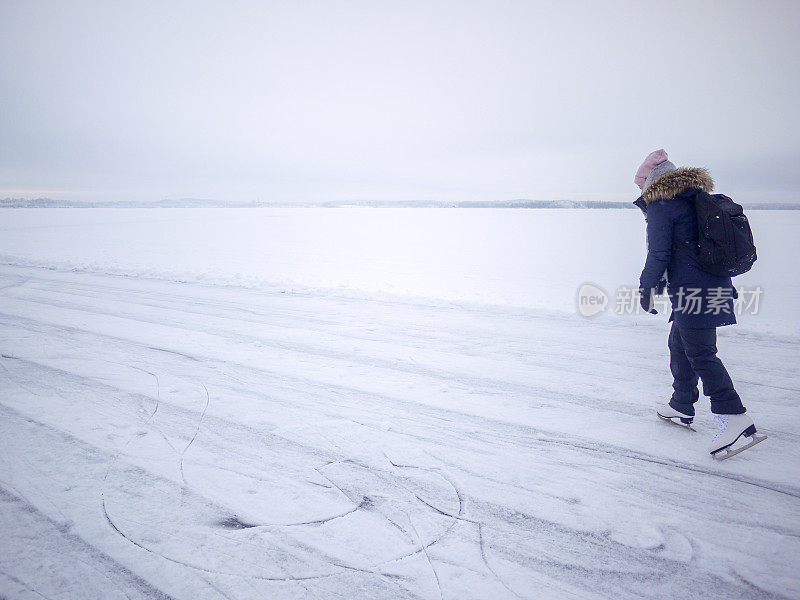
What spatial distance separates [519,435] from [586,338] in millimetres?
2809


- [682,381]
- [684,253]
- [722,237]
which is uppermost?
[722,237]

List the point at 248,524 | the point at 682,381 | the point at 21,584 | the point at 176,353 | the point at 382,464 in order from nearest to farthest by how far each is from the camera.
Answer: the point at 21,584, the point at 248,524, the point at 382,464, the point at 682,381, the point at 176,353

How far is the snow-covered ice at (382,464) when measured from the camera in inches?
74.3

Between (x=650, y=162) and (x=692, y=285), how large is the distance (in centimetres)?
93

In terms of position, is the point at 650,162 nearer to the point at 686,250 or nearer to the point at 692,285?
the point at 686,250

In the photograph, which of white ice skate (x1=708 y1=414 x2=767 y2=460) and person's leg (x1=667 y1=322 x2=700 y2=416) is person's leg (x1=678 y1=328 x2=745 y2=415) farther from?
person's leg (x1=667 y1=322 x2=700 y2=416)

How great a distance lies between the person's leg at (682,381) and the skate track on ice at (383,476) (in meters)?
0.21

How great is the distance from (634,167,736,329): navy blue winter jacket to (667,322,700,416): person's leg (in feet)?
1.26

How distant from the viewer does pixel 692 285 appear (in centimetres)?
274

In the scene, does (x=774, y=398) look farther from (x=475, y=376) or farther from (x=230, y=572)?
(x=230, y=572)

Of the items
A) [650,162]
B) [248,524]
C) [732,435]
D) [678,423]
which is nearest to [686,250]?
[650,162]

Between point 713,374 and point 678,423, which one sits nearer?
point 713,374

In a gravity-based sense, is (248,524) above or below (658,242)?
below

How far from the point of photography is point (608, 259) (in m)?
15.3
